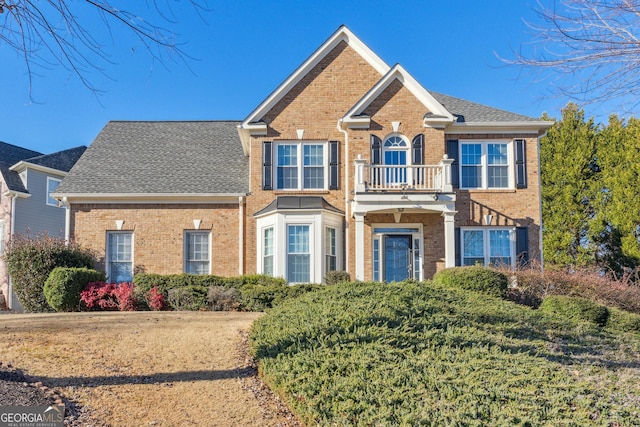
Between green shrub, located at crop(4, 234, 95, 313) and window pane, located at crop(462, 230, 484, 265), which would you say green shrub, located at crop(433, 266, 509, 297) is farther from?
green shrub, located at crop(4, 234, 95, 313)

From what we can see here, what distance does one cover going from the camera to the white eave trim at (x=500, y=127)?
17.8 meters

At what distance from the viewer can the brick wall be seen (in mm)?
18266

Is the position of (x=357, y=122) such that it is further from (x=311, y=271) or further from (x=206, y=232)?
(x=206, y=232)

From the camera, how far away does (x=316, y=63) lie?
60.5ft

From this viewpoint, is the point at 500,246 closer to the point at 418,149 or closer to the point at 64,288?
the point at 418,149

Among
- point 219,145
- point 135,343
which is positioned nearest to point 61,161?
point 219,145

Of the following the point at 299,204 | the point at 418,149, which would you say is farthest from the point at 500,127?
the point at 299,204

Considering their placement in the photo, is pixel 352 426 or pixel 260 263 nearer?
pixel 352 426

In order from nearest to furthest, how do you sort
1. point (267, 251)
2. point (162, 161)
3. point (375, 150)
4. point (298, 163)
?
1. point (375, 150)
2. point (267, 251)
3. point (298, 163)
4. point (162, 161)

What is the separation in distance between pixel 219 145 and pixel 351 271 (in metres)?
7.78

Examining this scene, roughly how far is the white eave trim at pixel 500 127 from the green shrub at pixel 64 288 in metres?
11.9

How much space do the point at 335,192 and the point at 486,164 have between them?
497cm

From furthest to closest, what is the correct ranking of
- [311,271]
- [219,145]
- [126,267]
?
1. [219,145]
2. [126,267]
3. [311,271]

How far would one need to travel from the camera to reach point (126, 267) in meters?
18.4
